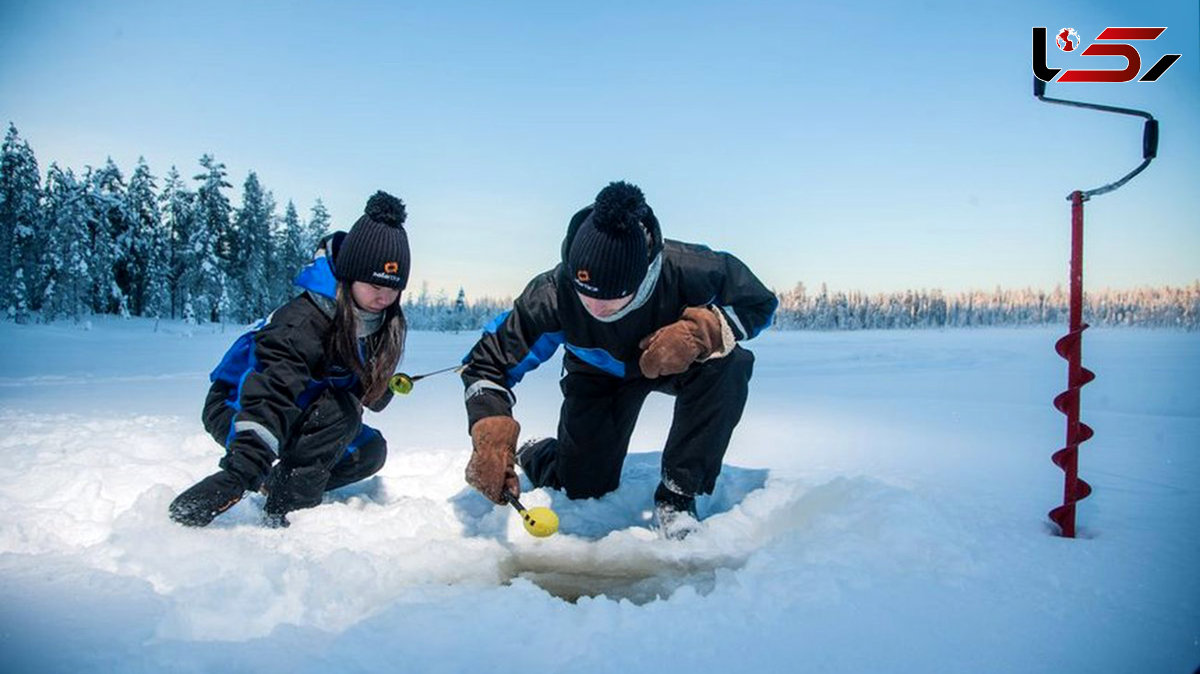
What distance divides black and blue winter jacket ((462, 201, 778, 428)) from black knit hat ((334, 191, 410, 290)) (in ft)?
1.55

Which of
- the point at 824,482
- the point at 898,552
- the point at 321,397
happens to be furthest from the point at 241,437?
the point at 824,482

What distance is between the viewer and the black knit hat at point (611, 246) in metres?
2.48

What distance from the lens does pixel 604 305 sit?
8.61 ft

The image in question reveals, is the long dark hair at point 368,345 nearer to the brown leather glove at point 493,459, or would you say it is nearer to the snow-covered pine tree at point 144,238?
the brown leather glove at point 493,459

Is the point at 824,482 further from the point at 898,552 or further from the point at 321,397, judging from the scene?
the point at 321,397

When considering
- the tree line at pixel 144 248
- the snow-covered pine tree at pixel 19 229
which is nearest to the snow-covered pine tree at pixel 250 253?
the tree line at pixel 144 248

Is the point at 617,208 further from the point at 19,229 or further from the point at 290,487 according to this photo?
the point at 19,229

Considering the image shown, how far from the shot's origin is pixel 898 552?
206 centimetres

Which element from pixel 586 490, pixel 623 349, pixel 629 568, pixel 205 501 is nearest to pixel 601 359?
pixel 623 349

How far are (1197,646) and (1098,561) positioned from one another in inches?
18.9

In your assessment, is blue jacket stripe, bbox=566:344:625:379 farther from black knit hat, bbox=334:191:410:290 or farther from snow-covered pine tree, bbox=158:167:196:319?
snow-covered pine tree, bbox=158:167:196:319

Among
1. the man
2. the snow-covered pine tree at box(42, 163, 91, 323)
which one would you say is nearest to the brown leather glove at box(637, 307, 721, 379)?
the man

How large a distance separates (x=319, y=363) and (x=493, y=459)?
0.83 meters

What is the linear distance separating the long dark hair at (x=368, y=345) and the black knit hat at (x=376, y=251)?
81mm
